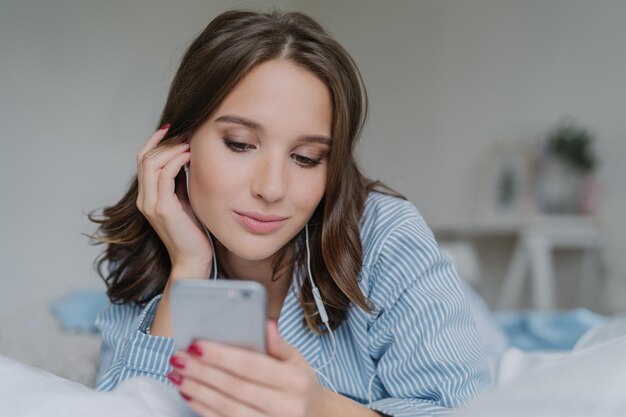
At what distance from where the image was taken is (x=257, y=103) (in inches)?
34.3

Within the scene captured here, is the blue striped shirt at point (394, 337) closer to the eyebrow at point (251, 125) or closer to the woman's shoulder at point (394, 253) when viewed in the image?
the woman's shoulder at point (394, 253)

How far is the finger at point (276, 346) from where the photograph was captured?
1.93 feet

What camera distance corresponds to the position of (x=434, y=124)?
3.66 metres

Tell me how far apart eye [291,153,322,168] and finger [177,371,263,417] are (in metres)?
0.39

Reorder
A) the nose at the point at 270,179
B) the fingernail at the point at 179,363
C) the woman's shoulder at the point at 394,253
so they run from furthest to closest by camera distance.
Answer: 1. the woman's shoulder at the point at 394,253
2. the nose at the point at 270,179
3. the fingernail at the point at 179,363

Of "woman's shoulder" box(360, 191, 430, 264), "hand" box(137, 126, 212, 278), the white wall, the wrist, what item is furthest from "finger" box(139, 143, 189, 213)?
the white wall

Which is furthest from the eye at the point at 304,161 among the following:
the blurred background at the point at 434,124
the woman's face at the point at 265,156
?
the blurred background at the point at 434,124

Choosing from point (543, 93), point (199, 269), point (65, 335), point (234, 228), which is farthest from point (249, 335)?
point (543, 93)

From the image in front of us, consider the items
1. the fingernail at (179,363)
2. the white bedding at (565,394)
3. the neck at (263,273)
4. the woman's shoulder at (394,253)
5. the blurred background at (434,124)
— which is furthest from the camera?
the blurred background at (434,124)

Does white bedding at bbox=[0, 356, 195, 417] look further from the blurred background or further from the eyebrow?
the blurred background

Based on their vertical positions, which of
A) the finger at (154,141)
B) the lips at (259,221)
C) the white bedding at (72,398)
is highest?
the finger at (154,141)

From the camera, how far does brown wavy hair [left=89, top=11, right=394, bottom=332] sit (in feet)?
3.01

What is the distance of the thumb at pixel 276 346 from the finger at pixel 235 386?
0.03m

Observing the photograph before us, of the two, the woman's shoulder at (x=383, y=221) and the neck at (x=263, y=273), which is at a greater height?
the woman's shoulder at (x=383, y=221)
